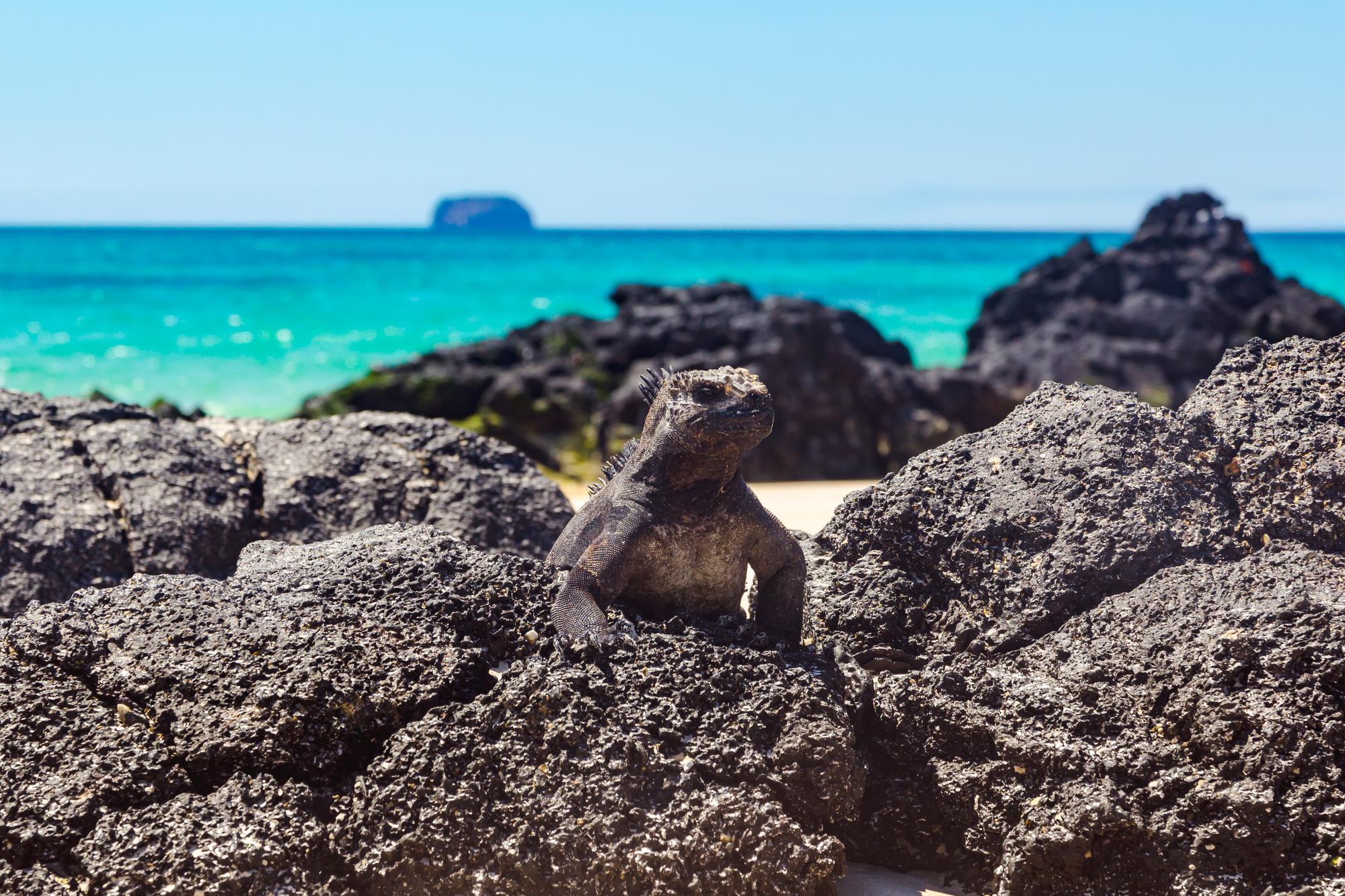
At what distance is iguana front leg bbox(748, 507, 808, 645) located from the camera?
3879 mm

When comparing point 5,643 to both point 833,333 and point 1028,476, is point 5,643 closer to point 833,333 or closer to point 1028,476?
point 1028,476

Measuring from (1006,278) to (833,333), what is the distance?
50.7m

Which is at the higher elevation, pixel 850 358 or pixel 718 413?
pixel 718 413

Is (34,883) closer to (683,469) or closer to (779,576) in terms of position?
(683,469)

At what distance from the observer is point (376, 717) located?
3324mm

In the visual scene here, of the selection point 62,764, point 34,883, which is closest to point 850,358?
point 62,764

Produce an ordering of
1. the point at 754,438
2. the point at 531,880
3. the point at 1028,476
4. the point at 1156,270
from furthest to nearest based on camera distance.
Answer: the point at 1156,270 < the point at 1028,476 < the point at 754,438 < the point at 531,880

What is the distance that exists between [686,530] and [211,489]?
2.99 meters

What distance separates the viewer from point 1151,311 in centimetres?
2114

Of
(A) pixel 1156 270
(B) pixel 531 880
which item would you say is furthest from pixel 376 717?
(A) pixel 1156 270

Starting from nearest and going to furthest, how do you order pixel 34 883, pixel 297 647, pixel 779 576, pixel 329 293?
pixel 34 883 < pixel 297 647 < pixel 779 576 < pixel 329 293

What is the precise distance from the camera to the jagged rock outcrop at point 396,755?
3.06 meters

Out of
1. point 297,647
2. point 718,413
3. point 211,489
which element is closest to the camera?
point 297,647

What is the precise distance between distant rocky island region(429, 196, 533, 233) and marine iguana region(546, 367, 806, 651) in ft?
484
